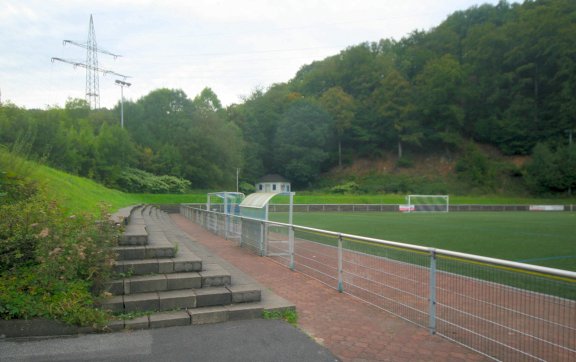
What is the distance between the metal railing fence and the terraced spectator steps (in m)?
1.76

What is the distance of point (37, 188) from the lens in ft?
25.2

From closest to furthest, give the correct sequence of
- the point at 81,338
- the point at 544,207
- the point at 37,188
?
the point at 81,338, the point at 37,188, the point at 544,207

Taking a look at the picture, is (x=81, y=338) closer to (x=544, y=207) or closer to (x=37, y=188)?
(x=37, y=188)

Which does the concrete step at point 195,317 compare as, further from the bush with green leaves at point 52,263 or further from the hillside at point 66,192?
the hillside at point 66,192

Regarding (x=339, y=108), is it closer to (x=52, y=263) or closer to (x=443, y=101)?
(x=443, y=101)

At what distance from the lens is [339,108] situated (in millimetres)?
74438

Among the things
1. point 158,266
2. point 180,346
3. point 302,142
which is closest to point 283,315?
point 180,346

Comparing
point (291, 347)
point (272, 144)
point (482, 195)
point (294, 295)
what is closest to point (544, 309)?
point (291, 347)

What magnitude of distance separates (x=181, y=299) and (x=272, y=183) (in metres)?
65.1

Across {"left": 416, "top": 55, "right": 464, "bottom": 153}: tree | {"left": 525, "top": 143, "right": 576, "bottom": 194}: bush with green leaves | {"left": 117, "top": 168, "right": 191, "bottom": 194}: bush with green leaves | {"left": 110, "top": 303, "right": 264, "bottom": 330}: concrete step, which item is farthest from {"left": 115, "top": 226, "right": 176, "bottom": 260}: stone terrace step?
{"left": 416, "top": 55, "right": 464, "bottom": 153}: tree

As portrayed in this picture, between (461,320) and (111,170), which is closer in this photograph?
(461,320)

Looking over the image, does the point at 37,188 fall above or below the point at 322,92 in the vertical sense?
below

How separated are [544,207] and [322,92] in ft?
157

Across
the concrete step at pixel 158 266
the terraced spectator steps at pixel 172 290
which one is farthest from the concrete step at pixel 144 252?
the concrete step at pixel 158 266
